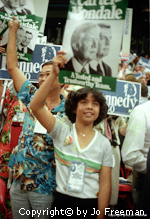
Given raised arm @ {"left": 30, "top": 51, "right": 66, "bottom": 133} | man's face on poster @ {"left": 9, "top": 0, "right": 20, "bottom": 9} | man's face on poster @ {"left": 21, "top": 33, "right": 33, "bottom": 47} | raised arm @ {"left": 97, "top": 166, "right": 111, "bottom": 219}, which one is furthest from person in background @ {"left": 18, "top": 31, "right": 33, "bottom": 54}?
raised arm @ {"left": 97, "top": 166, "right": 111, "bottom": 219}

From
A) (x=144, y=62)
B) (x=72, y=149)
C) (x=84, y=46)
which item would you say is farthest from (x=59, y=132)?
(x=144, y=62)

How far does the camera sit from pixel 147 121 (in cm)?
107

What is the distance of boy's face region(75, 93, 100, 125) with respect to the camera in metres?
1.02

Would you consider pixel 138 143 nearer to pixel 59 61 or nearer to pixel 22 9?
pixel 59 61

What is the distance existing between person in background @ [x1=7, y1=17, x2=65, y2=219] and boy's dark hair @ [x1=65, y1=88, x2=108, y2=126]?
0.40 feet

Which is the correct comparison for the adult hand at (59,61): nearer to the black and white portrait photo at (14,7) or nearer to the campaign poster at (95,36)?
the campaign poster at (95,36)

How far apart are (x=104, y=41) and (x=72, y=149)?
42 centimetres

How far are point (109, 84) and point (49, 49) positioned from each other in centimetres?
55

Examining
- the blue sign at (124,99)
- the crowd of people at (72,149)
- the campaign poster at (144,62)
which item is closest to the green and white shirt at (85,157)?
the crowd of people at (72,149)

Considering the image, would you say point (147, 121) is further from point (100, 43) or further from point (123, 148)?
point (100, 43)

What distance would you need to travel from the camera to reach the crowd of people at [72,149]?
0.97 m

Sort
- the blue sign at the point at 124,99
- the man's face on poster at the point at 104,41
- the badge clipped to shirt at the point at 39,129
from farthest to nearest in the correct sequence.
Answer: the badge clipped to shirt at the point at 39,129 → the blue sign at the point at 124,99 → the man's face on poster at the point at 104,41

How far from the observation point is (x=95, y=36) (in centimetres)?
87

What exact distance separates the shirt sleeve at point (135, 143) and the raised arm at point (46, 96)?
1.07 feet
